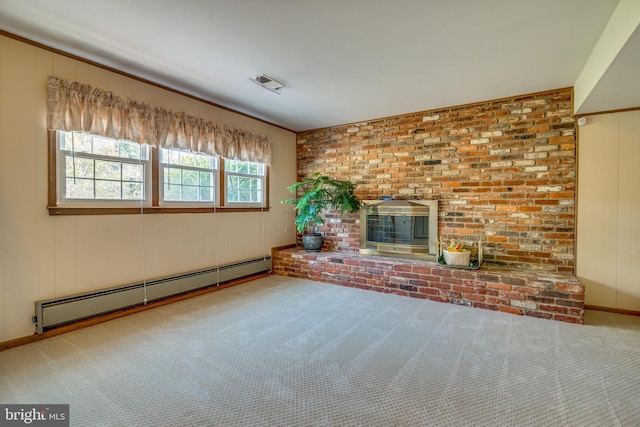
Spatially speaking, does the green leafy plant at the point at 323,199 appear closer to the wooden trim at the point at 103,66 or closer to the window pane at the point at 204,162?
the window pane at the point at 204,162

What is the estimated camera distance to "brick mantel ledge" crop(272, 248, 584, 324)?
9.60 ft

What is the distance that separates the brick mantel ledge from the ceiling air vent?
241 cm

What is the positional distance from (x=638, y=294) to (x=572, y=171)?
56.2 inches

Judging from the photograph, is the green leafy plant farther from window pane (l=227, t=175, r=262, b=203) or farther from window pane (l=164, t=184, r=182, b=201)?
window pane (l=164, t=184, r=182, b=201)

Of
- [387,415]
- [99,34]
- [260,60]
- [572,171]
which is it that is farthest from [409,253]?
[99,34]

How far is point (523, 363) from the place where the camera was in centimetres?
209

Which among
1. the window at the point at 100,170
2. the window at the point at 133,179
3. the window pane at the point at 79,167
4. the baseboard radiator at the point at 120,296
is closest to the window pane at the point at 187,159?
the window at the point at 133,179

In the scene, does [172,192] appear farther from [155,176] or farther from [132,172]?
[132,172]

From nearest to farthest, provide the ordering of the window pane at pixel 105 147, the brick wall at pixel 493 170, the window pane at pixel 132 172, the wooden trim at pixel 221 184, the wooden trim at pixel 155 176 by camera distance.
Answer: the window pane at pixel 105 147 < the window pane at pixel 132 172 < the wooden trim at pixel 155 176 < the brick wall at pixel 493 170 < the wooden trim at pixel 221 184

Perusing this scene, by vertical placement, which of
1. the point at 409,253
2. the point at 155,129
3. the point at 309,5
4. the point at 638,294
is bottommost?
the point at 638,294

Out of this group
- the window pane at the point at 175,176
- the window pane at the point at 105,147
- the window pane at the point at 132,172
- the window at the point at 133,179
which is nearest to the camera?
the window at the point at 133,179

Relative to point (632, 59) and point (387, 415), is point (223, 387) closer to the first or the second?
point (387, 415)

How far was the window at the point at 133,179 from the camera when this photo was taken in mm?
2631

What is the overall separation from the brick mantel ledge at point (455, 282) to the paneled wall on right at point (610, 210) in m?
0.36
